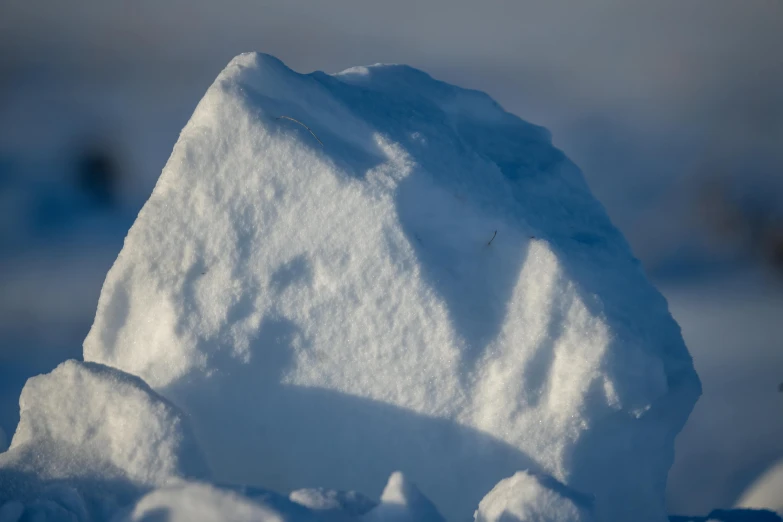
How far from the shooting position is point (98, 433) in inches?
77.5

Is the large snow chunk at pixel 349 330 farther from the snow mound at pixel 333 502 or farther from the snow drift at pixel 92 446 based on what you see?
the snow mound at pixel 333 502

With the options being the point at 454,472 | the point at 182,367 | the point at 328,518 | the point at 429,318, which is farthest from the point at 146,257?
the point at 454,472

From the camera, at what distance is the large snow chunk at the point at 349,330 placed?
7.10 ft

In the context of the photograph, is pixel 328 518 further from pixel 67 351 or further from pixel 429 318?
pixel 67 351

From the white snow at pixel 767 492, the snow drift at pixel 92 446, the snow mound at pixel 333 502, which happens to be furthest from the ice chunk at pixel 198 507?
the white snow at pixel 767 492

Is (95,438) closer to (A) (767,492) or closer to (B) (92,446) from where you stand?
(B) (92,446)

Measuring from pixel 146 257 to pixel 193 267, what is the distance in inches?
7.0

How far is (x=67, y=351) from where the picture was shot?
6551 mm

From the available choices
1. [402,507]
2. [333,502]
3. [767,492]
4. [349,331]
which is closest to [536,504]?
[402,507]

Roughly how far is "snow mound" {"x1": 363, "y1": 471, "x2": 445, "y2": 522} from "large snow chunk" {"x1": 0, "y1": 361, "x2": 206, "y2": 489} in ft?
1.98

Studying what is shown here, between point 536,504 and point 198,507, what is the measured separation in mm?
911

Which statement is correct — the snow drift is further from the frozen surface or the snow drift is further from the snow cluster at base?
the snow cluster at base

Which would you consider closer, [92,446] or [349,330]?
[92,446]

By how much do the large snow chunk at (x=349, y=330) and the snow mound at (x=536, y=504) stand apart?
37 centimetres
